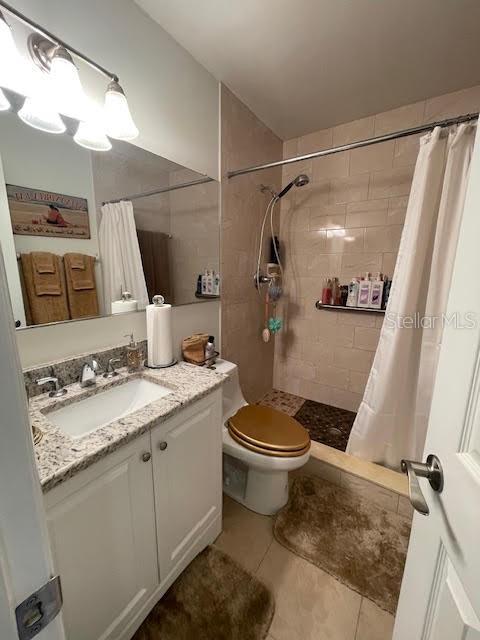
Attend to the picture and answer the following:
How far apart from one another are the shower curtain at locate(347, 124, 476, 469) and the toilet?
0.54 m

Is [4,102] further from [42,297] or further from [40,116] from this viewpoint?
[42,297]

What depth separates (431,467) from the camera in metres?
0.52

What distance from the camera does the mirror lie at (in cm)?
90

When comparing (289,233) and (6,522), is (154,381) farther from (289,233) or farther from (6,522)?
(289,233)

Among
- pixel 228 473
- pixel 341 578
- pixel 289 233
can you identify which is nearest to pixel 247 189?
pixel 289 233

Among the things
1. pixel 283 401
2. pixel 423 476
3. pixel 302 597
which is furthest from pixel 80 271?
pixel 283 401

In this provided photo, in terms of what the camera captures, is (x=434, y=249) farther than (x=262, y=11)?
Yes

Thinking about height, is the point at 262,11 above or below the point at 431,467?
above

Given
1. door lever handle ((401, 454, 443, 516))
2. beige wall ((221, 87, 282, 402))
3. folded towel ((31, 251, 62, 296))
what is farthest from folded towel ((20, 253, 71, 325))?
door lever handle ((401, 454, 443, 516))

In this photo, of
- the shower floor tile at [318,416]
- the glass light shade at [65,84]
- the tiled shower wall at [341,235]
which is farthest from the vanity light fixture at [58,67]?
the shower floor tile at [318,416]

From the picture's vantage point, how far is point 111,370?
45.4 inches

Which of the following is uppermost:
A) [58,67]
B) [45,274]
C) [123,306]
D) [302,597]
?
[58,67]

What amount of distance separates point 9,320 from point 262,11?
1633mm

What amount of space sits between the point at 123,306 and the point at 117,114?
75cm
